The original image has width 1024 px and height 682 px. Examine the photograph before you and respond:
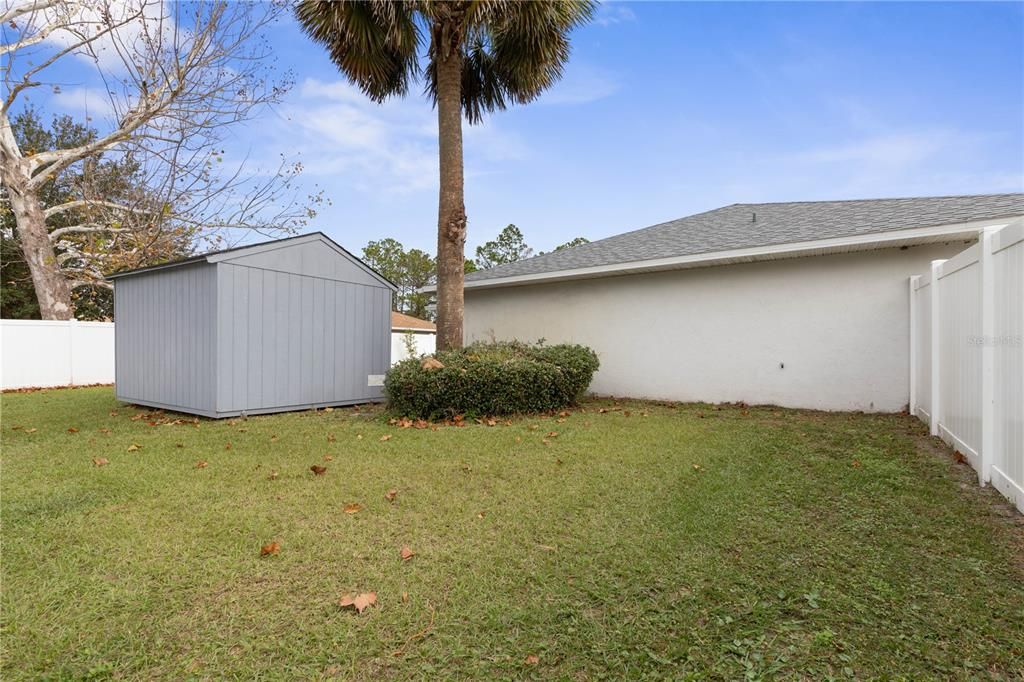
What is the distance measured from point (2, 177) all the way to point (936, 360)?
1840 centimetres

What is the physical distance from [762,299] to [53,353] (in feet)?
52.7

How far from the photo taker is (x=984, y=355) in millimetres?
3281

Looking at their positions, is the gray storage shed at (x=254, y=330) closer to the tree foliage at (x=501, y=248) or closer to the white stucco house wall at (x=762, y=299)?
the white stucco house wall at (x=762, y=299)

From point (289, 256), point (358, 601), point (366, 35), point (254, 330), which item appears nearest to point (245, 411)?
point (254, 330)

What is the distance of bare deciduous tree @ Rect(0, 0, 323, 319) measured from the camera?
920 centimetres

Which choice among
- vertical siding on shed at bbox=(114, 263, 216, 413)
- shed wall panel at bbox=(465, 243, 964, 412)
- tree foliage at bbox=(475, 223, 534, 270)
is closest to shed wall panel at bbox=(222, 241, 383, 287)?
vertical siding on shed at bbox=(114, 263, 216, 413)

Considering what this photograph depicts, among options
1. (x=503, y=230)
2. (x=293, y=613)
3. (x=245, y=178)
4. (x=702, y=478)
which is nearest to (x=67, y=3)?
(x=245, y=178)

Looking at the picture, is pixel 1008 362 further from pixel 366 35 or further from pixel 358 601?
pixel 366 35

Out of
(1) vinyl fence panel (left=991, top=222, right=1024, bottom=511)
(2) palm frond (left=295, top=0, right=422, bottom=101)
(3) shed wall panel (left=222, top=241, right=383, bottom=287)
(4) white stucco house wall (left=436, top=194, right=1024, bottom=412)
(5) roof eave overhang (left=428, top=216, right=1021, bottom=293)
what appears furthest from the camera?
(2) palm frond (left=295, top=0, right=422, bottom=101)

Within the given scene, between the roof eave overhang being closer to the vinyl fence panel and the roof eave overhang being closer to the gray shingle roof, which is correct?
the gray shingle roof

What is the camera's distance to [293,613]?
2.18m

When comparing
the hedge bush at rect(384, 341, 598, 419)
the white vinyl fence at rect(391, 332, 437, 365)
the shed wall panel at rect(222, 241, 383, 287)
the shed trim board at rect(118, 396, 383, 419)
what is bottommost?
the shed trim board at rect(118, 396, 383, 419)

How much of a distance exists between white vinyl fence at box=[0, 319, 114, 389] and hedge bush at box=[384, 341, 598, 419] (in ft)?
35.9

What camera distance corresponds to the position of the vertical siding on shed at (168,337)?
702cm
